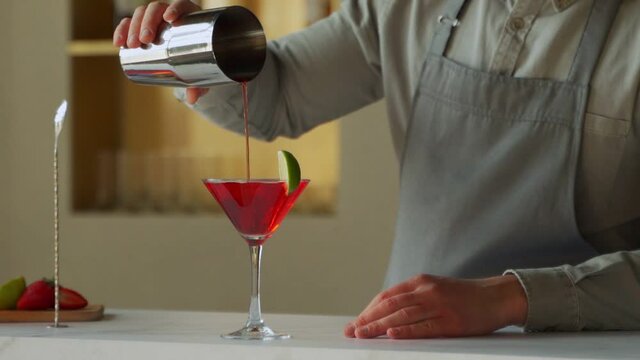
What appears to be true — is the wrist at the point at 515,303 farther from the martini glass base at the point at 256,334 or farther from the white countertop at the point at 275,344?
the martini glass base at the point at 256,334

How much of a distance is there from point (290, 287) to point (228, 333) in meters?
1.73

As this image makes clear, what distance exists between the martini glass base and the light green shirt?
0.32 m

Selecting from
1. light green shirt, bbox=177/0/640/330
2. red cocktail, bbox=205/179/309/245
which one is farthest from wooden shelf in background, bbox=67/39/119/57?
red cocktail, bbox=205/179/309/245

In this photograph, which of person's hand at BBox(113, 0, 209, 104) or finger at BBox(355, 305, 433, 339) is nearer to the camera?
finger at BBox(355, 305, 433, 339)

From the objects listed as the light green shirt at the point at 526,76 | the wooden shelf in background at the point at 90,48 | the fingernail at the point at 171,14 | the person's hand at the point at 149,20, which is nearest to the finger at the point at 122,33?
the person's hand at the point at 149,20

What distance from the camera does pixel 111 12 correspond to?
3301mm

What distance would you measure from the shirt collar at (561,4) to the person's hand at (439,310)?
0.56 metres

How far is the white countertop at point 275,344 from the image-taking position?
1.12 metres

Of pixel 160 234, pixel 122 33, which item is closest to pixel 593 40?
pixel 122 33

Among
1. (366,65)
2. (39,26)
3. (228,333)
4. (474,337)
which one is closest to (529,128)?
(366,65)

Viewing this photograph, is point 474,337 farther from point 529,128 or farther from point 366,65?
point 366,65

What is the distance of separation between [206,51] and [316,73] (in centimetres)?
57

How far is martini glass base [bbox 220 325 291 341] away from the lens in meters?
1.25

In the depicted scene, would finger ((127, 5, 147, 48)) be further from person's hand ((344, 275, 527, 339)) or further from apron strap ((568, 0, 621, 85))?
apron strap ((568, 0, 621, 85))
